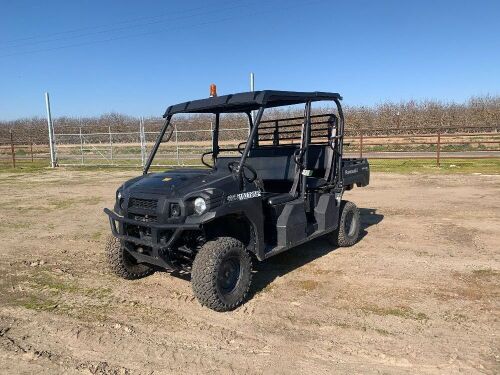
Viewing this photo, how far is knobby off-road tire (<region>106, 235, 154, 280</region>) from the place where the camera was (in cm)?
466

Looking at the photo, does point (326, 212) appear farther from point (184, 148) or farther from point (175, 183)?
point (184, 148)

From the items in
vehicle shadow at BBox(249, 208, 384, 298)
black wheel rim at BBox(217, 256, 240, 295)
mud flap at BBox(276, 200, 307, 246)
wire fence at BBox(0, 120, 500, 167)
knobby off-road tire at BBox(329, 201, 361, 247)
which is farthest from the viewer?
wire fence at BBox(0, 120, 500, 167)

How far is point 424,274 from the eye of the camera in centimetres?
482

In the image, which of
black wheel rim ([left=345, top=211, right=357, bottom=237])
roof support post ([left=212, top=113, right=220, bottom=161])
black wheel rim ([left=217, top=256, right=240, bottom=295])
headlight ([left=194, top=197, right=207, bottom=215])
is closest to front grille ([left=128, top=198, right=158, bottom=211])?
headlight ([left=194, top=197, right=207, bottom=215])

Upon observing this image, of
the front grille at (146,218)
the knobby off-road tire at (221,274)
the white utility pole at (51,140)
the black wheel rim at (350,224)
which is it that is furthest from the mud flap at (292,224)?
the white utility pole at (51,140)

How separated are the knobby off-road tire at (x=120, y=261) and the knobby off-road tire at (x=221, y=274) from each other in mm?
1166

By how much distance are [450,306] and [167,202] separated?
274cm

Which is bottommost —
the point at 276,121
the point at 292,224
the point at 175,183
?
the point at 292,224

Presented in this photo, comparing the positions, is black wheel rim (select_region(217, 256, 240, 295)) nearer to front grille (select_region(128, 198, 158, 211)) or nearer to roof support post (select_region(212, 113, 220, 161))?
front grille (select_region(128, 198, 158, 211))

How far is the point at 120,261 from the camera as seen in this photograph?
4.67m

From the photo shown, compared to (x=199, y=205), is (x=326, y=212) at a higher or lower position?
lower

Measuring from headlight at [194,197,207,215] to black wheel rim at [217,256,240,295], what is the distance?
0.51 metres

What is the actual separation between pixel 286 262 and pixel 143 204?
2118 mm

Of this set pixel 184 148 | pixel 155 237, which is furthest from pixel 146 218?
pixel 184 148
